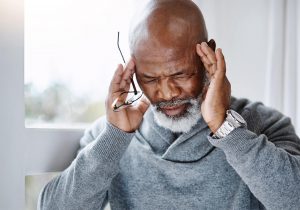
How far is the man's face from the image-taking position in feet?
4.18

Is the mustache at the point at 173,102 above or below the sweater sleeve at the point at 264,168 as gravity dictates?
above

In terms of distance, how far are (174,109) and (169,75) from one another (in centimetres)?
12

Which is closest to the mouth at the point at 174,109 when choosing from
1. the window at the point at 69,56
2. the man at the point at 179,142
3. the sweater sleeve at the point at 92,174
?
the man at the point at 179,142

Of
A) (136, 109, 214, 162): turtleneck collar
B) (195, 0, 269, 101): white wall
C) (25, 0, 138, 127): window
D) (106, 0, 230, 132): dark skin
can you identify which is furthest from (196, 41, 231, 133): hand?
(195, 0, 269, 101): white wall

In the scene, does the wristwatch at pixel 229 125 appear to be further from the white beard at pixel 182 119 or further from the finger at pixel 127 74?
the finger at pixel 127 74

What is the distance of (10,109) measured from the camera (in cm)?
121

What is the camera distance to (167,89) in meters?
1.29

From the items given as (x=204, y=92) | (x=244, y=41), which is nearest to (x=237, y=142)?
(x=204, y=92)

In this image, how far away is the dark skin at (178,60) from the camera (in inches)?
49.8

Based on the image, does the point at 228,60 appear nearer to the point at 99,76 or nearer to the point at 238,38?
the point at 238,38

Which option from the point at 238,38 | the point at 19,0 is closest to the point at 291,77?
the point at 238,38

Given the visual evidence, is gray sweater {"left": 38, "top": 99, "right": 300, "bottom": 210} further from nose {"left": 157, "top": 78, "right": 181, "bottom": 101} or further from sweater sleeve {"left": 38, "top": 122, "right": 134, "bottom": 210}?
nose {"left": 157, "top": 78, "right": 181, "bottom": 101}

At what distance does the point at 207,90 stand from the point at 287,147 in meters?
0.29

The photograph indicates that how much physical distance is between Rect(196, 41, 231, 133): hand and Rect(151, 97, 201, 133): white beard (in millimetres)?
91
